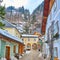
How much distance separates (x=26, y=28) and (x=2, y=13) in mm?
80456

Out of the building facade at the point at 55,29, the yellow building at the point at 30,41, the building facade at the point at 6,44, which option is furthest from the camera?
the yellow building at the point at 30,41

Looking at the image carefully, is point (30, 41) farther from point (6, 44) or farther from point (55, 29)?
point (6, 44)

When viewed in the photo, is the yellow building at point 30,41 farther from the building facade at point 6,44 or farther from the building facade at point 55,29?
the building facade at point 55,29

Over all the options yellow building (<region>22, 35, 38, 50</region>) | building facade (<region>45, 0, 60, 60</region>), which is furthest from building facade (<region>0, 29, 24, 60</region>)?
yellow building (<region>22, 35, 38, 50</region>)

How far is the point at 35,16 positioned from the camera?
12012 centimetres

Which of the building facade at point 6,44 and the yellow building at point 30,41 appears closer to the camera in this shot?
the building facade at point 6,44

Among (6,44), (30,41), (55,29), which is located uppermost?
(55,29)

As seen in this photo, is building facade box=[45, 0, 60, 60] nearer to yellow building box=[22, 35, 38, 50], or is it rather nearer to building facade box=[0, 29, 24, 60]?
building facade box=[0, 29, 24, 60]

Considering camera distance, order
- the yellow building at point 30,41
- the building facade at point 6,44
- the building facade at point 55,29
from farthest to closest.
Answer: the yellow building at point 30,41 → the building facade at point 55,29 → the building facade at point 6,44

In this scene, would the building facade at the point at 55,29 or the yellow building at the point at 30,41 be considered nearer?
the building facade at the point at 55,29

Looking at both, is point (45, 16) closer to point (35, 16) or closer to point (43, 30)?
point (43, 30)

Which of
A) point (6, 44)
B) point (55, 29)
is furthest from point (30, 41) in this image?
point (6, 44)

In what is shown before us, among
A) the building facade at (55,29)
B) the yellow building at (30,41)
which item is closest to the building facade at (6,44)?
the building facade at (55,29)

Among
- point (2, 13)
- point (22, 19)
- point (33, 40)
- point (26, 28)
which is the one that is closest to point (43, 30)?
point (2, 13)
